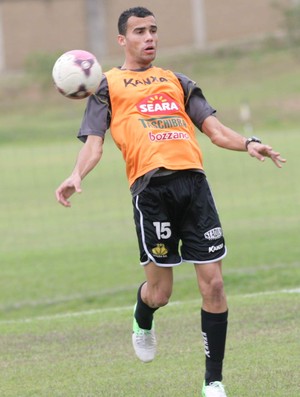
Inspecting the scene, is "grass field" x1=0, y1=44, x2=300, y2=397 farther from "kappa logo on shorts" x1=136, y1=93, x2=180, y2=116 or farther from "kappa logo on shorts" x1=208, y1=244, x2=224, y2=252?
"kappa logo on shorts" x1=136, y1=93, x2=180, y2=116

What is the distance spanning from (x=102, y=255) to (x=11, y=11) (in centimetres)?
4665

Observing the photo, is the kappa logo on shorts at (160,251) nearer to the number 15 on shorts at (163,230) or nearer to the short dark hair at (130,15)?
the number 15 on shorts at (163,230)

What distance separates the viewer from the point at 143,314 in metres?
7.79

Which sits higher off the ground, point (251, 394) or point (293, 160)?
point (251, 394)

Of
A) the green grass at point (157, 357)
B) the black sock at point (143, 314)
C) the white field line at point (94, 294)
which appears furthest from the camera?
the white field line at point (94, 294)

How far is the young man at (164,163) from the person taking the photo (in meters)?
6.94

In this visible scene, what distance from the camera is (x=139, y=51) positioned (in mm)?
7363

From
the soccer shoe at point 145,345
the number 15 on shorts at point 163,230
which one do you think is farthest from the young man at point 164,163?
the soccer shoe at point 145,345

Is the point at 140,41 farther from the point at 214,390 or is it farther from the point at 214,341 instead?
the point at 214,390

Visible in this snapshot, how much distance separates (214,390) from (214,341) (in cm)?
36

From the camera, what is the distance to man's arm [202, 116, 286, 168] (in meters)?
6.89

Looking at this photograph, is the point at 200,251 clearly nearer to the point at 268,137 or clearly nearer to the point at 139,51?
the point at 139,51

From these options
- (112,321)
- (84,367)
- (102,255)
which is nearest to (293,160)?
(102,255)

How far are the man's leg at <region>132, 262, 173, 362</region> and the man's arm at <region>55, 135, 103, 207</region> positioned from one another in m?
0.77
